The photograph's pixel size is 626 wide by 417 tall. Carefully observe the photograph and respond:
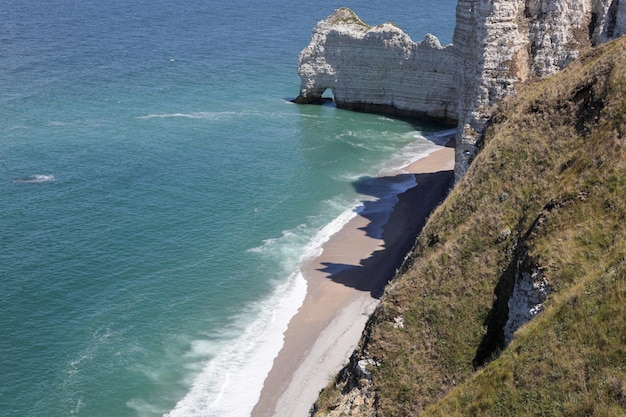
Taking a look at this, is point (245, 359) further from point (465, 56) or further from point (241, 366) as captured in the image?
point (465, 56)

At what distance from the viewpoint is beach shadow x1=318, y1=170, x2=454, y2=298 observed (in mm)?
51562

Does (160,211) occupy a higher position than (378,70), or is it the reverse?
(378,70)

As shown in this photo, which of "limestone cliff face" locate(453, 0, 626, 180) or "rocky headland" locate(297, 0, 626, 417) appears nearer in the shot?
"rocky headland" locate(297, 0, 626, 417)

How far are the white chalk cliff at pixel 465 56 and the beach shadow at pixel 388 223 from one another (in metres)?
7.58

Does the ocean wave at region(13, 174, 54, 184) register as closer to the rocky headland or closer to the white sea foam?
the white sea foam

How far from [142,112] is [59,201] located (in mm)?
30028

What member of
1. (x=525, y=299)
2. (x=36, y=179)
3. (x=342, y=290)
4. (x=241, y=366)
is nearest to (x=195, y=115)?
(x=36, y=179)

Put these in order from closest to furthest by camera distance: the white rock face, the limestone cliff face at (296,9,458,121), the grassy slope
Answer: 1. the grassy slope
2. the white rock face
3. the limestone cliff face at (296,9,458,121)

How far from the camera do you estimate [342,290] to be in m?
50.2

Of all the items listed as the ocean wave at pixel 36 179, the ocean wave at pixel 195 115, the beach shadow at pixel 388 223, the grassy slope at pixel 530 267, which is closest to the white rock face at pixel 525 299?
the grassy slope at pixel 530 267

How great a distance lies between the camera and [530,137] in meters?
34.1

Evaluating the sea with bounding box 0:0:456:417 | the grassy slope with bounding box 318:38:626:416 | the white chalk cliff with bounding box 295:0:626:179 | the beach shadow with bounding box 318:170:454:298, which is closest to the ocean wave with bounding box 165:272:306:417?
the sea with bounding box 0:0:456:417

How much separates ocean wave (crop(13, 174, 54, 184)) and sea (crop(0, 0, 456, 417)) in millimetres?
181

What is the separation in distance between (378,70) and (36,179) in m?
43.7
